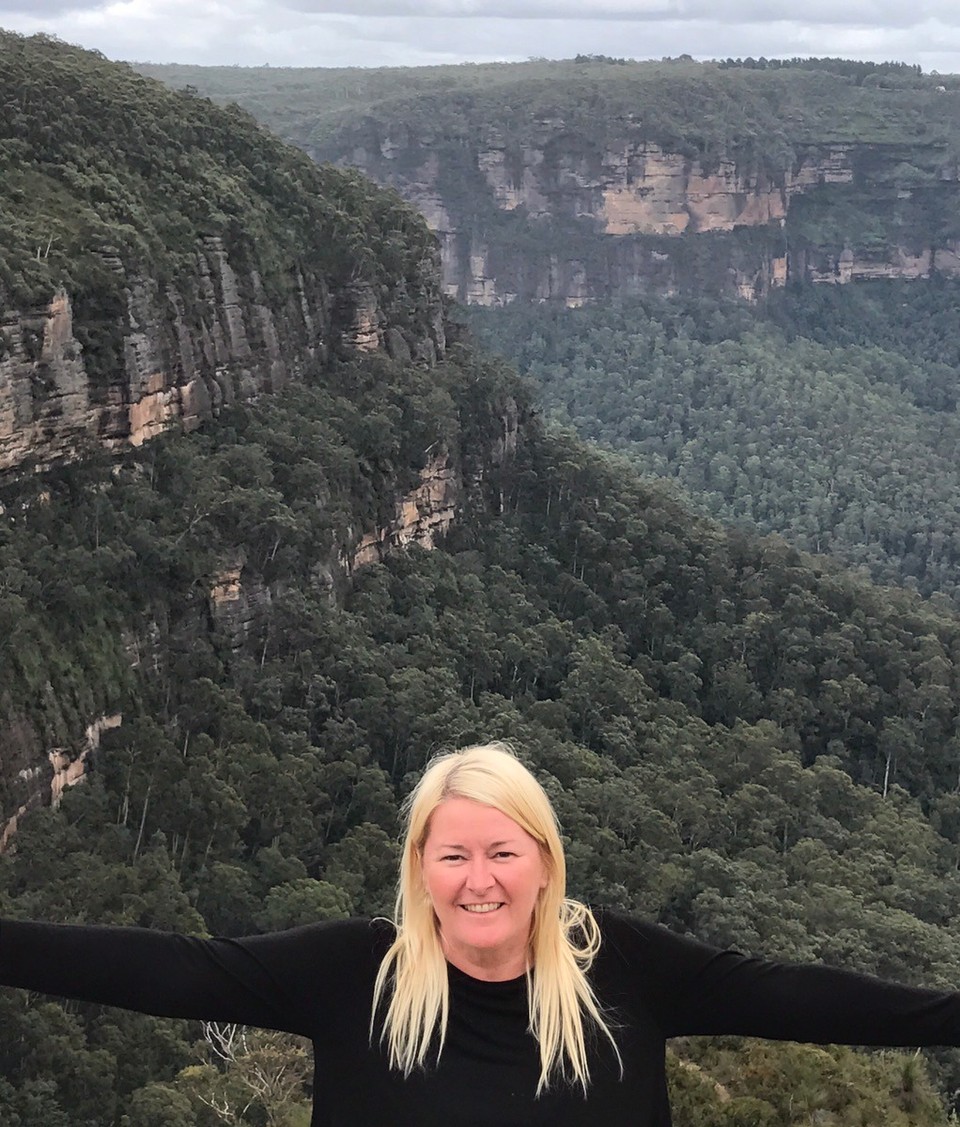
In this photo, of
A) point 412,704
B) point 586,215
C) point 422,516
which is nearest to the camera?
point 412,704

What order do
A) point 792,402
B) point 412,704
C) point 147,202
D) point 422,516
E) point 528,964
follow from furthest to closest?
1. point 792,402
2. point 422,516
3. point 147,202
4. point 412,704
5. point 528,964

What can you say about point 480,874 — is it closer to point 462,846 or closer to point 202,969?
point 462,846

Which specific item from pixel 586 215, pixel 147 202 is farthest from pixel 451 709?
pixel 586 215

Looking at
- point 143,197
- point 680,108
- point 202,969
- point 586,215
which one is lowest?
point 586,215

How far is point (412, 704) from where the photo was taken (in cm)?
3231

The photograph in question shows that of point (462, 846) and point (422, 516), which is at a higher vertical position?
point (462, 846)

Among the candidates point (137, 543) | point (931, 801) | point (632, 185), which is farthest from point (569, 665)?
point (632, 185)

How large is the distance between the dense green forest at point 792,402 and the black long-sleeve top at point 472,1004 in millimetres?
61350

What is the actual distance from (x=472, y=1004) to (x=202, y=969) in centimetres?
66

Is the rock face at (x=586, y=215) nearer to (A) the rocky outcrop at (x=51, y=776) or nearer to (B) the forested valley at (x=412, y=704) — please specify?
(B) the forested valley at (x=412, y=704)

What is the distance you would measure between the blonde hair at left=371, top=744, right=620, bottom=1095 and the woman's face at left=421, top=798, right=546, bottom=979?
0.04 m

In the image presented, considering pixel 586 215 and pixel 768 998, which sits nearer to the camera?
pixel 768 998

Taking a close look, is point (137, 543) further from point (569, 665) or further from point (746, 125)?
point (746, 125)

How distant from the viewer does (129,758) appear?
88.6 ft
